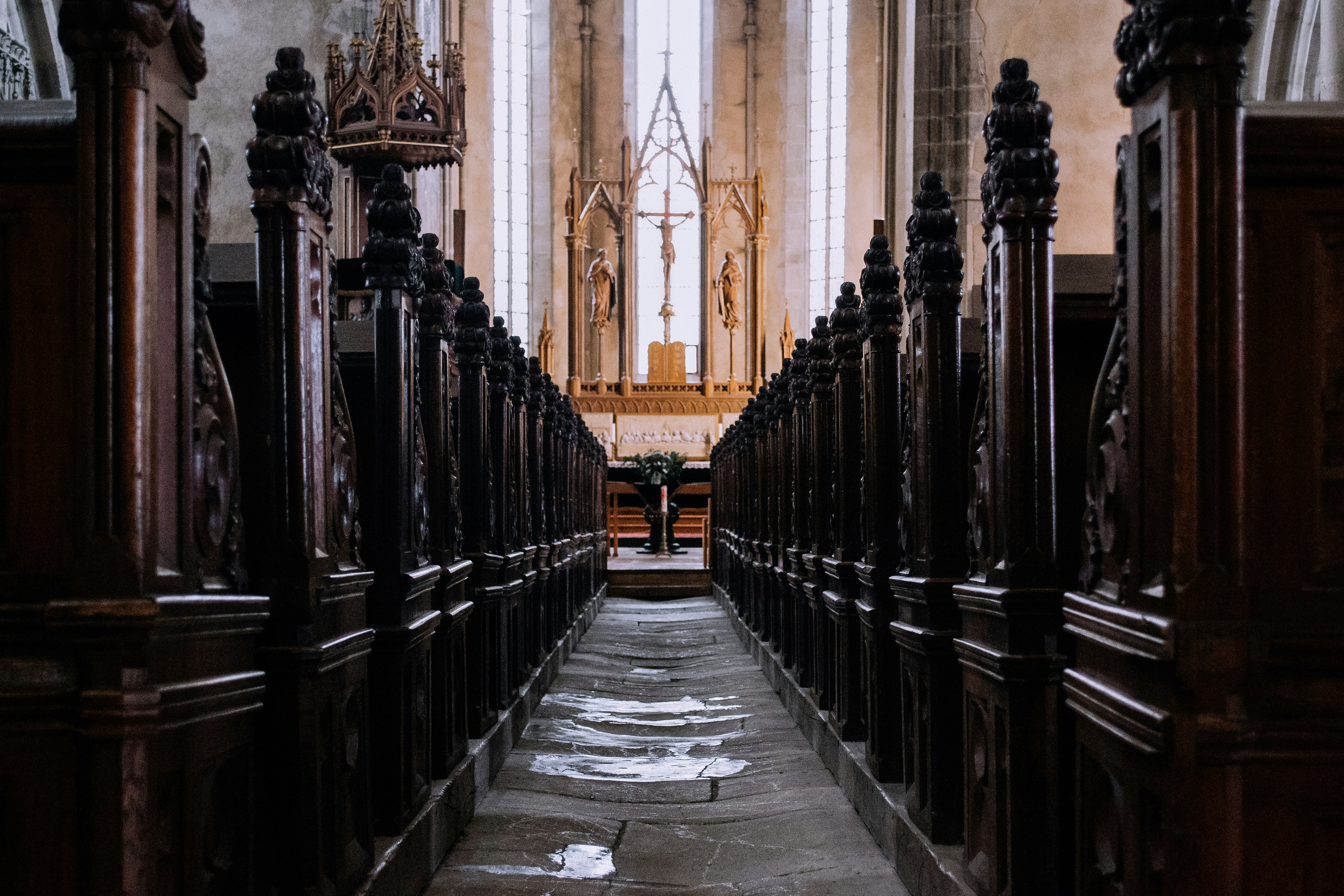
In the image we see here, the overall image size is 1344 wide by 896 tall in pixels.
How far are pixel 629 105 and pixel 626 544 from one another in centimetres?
672

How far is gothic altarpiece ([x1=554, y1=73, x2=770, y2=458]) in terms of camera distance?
15.5 metres

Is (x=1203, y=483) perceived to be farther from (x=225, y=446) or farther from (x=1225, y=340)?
(x=225, y=446)

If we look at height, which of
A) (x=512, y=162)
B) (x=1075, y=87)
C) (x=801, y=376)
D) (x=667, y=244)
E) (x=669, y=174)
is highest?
(x=512, y=162)

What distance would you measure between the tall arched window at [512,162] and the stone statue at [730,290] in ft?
9.85

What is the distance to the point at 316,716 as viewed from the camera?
196cm

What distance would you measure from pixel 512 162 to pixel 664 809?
15.2 meters

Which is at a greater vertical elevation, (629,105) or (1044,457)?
(629,105)

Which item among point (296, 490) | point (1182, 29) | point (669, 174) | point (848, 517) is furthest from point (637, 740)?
point (669, 174)

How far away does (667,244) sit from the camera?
53.8 ft

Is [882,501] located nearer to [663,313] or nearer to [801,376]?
[801,376]

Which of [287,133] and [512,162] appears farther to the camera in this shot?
[512,162]

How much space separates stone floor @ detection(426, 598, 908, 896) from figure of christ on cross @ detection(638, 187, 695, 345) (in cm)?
1061

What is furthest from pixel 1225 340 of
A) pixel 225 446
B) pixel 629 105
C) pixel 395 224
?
pixel 629 105

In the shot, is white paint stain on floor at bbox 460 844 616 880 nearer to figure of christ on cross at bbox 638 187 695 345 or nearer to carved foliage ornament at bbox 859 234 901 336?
carved foliage ornament at bbox 859 234 901 336
